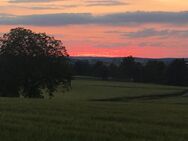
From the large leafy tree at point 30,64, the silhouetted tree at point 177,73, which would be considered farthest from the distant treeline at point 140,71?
the large leafy tree at point 30,64

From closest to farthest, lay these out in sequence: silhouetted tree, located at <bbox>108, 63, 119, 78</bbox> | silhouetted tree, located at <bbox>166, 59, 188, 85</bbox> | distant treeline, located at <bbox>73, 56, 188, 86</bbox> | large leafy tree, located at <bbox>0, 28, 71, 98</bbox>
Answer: large leafy tree, located at <bbox>0, 28, 71, 98</bbox> < silhouetted tree, located at <bbox>166, 59, 188, 85</bbox> < distant treeline, located at <bbox>73, 56, 188, 86</bbox> < silhouetted tree, located at <bbox>108, 63, 119, 78</bbox>

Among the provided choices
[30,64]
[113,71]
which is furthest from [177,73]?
[30,64]

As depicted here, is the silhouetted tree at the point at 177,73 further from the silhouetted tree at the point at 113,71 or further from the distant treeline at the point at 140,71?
the silhouetted tree at the point at 113,71

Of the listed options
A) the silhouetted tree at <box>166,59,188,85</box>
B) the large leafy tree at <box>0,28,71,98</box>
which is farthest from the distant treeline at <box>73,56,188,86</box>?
the large leafy tree at <box>0,28,71,98</box>

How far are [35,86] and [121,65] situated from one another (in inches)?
3924

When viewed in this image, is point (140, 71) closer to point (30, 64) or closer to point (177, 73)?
point (177, 73)

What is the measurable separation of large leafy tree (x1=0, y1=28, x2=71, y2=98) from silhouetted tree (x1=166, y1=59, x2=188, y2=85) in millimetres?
75422

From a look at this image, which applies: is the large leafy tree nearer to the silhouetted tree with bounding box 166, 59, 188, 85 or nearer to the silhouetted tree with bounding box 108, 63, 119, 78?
the silhouetted tree with bounding box 166, 59, 188, 85

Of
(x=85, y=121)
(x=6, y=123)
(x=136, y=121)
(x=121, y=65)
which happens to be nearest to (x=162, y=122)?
(x=136, y=121)

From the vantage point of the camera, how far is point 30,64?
2547 inches

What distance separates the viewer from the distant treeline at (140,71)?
467 ft

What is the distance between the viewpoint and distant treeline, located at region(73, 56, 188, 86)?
14238 centimetres

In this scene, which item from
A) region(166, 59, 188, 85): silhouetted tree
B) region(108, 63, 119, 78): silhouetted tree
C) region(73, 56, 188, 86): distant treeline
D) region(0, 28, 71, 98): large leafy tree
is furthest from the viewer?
region(108, 63, 119, 78): silhouetted tree

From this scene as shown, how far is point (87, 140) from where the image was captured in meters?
11.4
